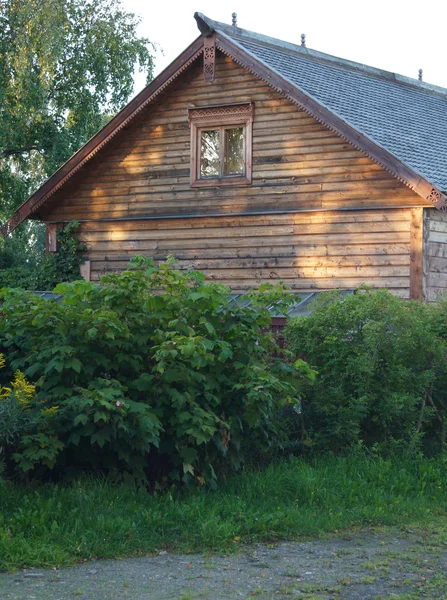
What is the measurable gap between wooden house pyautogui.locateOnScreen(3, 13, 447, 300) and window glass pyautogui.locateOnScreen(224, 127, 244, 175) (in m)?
0.03

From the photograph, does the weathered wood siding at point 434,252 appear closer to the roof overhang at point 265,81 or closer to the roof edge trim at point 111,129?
the roof overhang at point 265,81

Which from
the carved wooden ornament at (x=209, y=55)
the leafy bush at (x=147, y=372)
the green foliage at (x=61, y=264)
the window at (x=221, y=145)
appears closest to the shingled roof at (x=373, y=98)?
the carved wooden ornament at (x=209, y=55)

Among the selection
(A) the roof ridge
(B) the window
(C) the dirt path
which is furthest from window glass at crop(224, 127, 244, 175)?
(C) the dirt path

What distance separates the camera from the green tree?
29.8 meters

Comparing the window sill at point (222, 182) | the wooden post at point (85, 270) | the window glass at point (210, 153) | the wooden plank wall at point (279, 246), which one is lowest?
the wooden post at point (85, 270)

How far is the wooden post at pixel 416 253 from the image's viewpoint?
17.5 meters

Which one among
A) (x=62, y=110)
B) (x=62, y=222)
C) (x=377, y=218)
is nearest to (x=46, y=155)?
(x=62, y=110)

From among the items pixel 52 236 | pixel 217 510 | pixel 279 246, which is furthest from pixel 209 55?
pixel 217 510

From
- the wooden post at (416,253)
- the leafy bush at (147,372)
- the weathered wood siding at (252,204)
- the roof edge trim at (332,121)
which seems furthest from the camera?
the weathered wood siding at (252,204)

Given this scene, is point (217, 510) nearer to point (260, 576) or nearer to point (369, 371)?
point (260, 576)

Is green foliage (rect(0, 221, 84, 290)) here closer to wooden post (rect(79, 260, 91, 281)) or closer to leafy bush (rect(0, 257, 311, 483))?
wooden post (rect(79, 260, 91, 281))

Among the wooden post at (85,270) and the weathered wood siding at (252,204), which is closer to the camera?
the weathered wood siding at (252,204)

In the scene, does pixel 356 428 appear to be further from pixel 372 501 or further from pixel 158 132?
pixel 158 132

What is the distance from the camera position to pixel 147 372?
930cm
